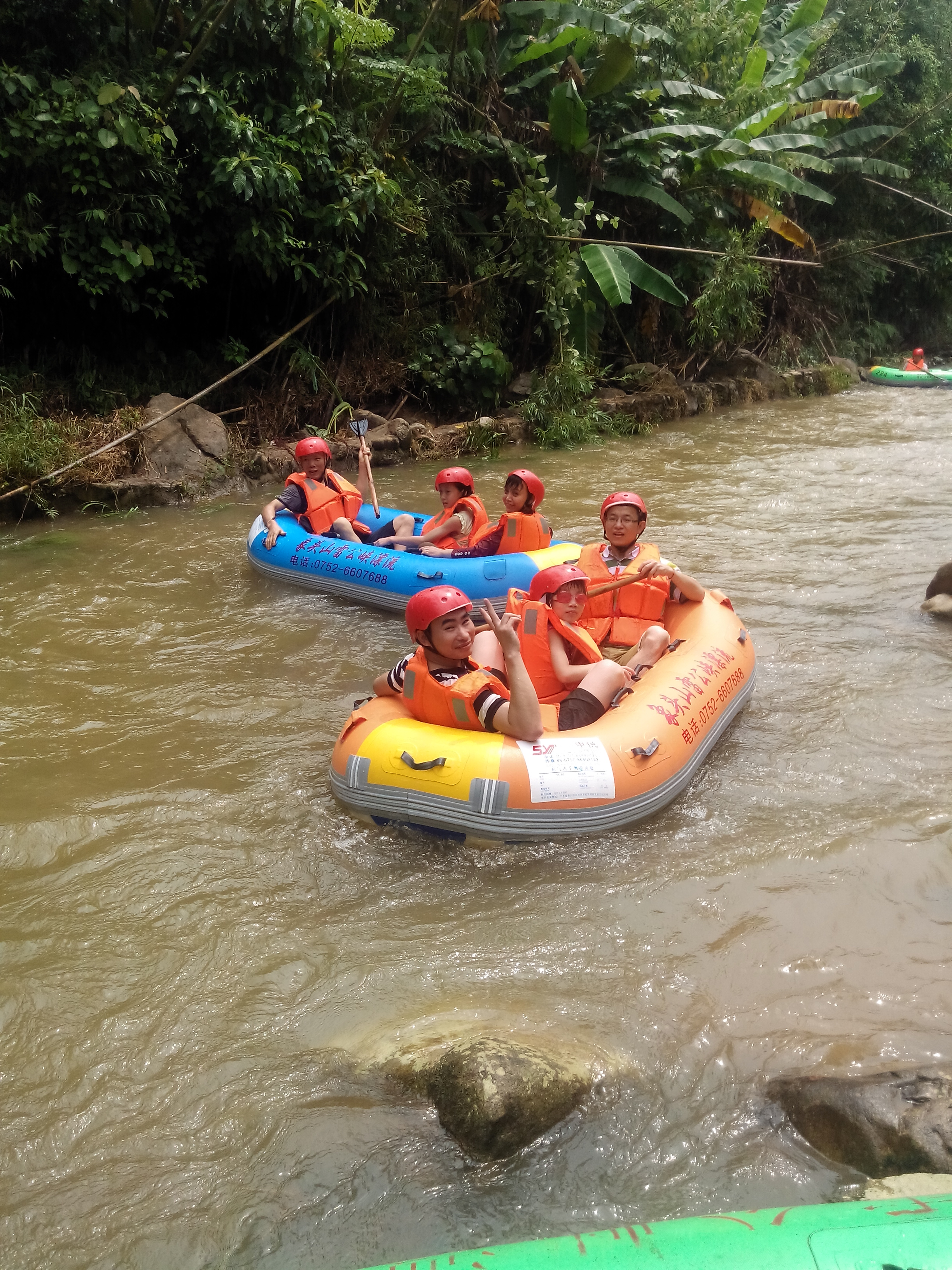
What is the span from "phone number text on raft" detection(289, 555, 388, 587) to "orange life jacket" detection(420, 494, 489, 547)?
53 cm

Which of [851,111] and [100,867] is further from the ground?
[851,111]

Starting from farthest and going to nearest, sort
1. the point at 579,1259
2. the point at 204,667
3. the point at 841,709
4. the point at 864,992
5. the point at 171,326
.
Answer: the point at 171,326 < the point at 204,667 < the point at 841,709 < the point at 864,992 < the point at 579,1259

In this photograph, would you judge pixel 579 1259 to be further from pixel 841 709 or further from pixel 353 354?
pixel 353 354

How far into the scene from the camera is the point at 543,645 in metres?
4.24

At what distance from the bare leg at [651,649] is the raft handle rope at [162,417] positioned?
571 centimetres

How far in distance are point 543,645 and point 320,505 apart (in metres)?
3.42

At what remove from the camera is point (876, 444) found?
37.6 feet

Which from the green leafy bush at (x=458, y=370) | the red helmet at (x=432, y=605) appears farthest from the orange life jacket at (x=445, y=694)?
the green leafy bush at (x=458, y=370)

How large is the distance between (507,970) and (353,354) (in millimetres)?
9284

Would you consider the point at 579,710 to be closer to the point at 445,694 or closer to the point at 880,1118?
the point at 445,694

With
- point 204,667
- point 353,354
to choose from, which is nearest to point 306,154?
point 353,354

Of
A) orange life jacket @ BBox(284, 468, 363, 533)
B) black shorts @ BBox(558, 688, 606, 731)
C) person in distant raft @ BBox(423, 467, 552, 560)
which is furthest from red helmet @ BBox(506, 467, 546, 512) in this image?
black shorts @ BBox(558, 688, 606, 731)

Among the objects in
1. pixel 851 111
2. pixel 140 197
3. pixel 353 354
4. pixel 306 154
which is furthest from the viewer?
pixel 851 111

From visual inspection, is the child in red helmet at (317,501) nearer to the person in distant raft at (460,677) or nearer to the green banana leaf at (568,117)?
the person in distant raft at (460,677)
